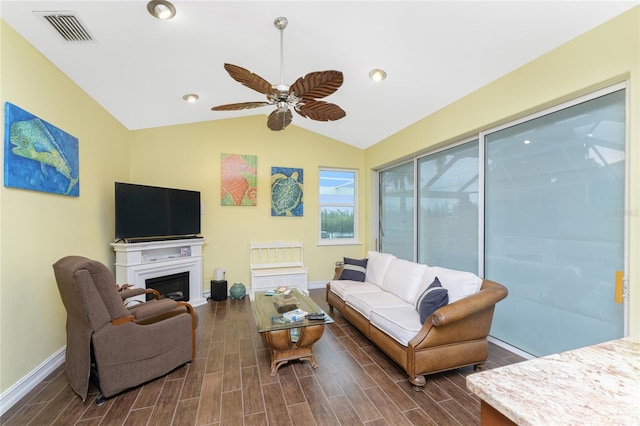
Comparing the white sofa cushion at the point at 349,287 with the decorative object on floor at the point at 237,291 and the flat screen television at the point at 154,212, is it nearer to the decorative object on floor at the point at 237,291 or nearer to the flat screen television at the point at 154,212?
the decorative object on floor at the point at 237,291

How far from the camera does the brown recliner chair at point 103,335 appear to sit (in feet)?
6.61

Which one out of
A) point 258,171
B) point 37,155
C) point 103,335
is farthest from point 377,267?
point 37,155

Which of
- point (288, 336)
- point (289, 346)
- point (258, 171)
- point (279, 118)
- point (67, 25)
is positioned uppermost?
point (67, 25)

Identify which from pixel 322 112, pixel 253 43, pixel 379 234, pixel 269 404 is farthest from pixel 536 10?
pixel 379 234

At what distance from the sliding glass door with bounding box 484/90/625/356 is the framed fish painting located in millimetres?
4423

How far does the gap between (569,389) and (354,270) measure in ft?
10.7

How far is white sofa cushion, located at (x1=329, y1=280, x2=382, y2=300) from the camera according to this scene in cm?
352

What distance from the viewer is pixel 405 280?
321 centimetres

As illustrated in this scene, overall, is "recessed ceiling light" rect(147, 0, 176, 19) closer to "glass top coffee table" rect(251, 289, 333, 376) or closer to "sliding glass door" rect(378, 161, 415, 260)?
"glass top coffee table" rect(251, 289, 333, 376)

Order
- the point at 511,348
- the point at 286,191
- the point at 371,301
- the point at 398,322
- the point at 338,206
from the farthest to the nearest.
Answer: the point at 338,206 → the point at 286,191 → the point at 371,301 → the point at 511,348 → the point at 398,322

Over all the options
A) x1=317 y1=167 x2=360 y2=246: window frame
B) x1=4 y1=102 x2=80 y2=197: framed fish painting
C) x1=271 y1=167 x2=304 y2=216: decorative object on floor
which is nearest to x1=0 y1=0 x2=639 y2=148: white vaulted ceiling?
x1=4 y1=102 x2=80 y2=197: framed fish painting

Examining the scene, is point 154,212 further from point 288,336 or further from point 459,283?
point 459,283

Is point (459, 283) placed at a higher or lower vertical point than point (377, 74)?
lower

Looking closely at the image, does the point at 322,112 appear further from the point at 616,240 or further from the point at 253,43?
the point at 616,240
